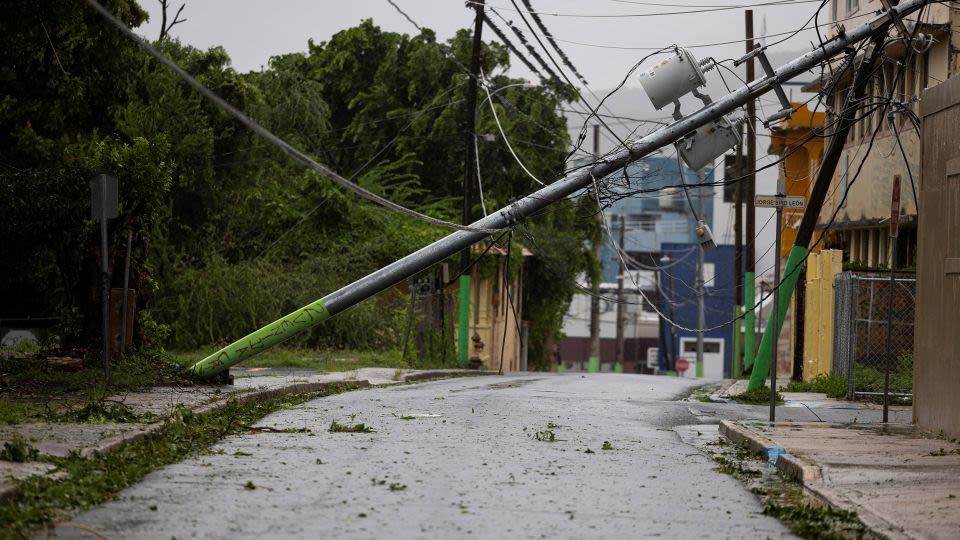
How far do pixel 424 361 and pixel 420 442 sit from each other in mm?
21633

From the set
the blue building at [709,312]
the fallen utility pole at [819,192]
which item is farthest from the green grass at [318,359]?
the blue building at [709,312]

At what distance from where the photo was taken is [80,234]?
18203 mm

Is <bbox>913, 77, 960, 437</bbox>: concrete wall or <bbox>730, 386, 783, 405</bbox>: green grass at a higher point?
<bbox>913, 77, 960, 437</bbox>: concrete wall

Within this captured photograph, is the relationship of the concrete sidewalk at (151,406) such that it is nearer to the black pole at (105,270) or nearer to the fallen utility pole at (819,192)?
the black pole at (105,270)

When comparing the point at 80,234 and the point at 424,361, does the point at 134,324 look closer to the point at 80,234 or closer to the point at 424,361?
the point at 80,234

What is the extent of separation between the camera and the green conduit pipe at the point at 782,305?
1980 cm

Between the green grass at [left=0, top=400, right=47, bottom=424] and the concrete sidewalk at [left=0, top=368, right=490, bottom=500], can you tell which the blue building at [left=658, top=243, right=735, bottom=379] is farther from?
the green grass at [left=0, top=400, right=47, bottom=424]

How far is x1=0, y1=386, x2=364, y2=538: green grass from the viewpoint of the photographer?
7.55 meters

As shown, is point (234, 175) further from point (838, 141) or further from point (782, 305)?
point (838, 141)

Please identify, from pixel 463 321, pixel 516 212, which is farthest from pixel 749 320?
pixel 516 212

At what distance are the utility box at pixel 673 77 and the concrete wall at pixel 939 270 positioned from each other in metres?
4.59

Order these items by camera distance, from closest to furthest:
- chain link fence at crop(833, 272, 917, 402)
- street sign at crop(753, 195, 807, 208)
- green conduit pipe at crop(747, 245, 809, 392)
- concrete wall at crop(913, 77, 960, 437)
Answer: concrete wall at crop(913, 77, 960, 437) < street sign at crop(753, 195, 807, 208) < green conduit pipe at crop(747, 245, 809, 392) < chain link fence at crop(833, 272, 917, 402)

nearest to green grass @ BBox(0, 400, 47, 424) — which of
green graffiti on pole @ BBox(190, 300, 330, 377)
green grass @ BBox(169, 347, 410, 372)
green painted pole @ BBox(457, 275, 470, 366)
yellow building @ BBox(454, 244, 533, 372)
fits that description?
green graffiti on pole @ BBox(190, 300, 330, 377)

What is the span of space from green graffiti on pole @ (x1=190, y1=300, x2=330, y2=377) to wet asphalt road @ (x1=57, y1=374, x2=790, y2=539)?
10.2 ft
